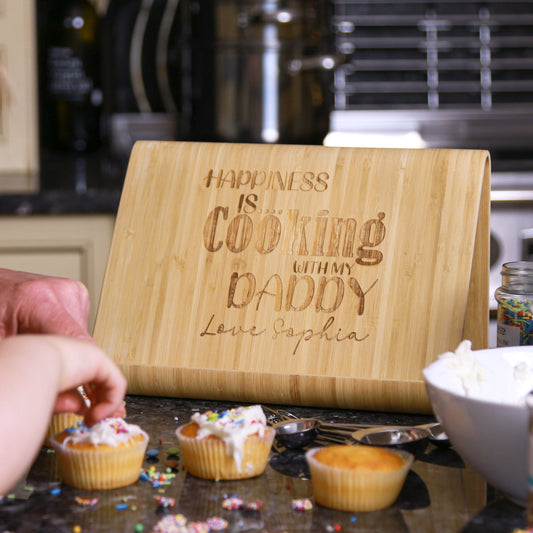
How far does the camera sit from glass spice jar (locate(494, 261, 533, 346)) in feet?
2.37

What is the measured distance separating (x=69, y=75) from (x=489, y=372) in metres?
2.05

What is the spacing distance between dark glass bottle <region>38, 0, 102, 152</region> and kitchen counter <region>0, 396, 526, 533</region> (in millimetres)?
1952

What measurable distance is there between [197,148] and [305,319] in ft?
0.74

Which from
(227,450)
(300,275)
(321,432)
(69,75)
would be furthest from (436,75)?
(227,450)

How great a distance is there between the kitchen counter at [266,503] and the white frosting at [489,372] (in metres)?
0.06

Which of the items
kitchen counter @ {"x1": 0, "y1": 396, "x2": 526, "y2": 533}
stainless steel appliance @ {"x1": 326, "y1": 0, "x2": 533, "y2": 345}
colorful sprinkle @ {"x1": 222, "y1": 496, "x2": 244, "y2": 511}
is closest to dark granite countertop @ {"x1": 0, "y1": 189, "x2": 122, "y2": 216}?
stainless steel appliance @ {"x1": 326, "y1": 0, "x2": 533, "y2": 345}

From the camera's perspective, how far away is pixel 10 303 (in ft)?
2.23

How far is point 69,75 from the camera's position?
2406mm

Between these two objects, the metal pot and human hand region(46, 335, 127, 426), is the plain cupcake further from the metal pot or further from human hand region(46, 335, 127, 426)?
the metal pot

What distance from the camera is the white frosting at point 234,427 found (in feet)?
1.88

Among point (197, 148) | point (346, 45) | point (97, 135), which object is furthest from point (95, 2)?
point (197, 148)

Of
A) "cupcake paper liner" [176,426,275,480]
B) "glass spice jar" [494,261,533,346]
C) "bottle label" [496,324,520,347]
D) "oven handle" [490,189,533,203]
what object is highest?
"oven handle" [490,189,533,203]

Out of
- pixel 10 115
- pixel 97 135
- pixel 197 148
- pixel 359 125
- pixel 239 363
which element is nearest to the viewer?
pixel 239 363

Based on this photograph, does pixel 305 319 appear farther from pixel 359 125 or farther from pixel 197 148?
pixel 359 125
